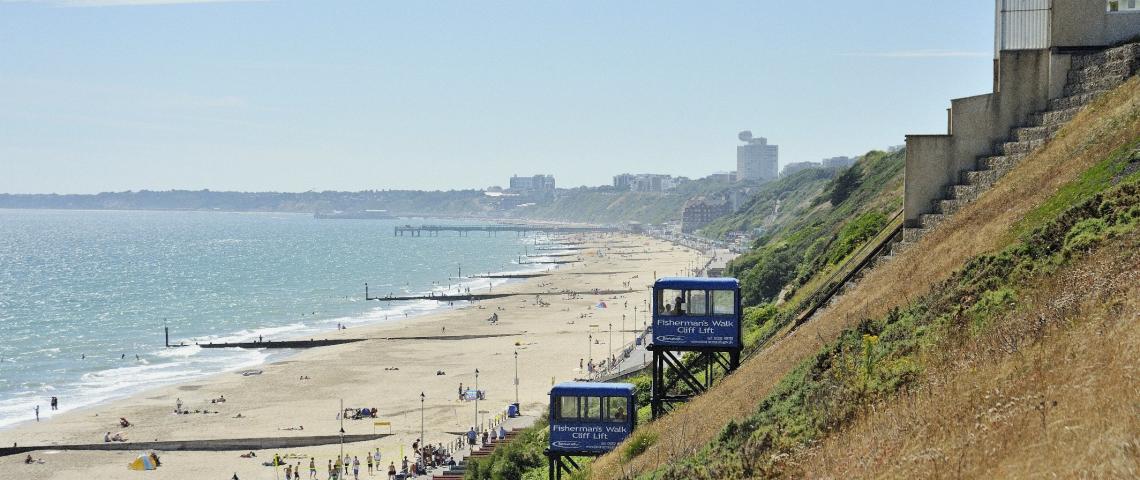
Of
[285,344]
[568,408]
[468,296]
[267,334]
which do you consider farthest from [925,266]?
[468,296]

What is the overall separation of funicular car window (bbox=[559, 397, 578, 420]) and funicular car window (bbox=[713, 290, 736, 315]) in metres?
3.35

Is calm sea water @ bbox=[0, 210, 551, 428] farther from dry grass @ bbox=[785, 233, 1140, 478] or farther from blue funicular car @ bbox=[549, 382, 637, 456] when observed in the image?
dry grass @ bbox=[785, 233, 1140, 478]

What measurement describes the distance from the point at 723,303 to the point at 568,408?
3779 millimetres

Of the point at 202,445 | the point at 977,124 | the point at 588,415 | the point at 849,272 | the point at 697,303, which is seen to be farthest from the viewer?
the point at 202,445

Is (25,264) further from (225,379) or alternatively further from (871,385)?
(871,385)

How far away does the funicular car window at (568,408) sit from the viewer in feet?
68.7

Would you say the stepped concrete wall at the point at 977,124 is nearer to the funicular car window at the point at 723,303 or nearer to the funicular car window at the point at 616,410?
the funicular car window at the point at 723,303

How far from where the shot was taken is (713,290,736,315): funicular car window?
21766 millimetres

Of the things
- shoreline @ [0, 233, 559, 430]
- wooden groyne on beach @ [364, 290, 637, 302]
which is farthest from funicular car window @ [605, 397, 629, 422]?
wooden groyne on beach @ [364, 290, 637, 302]

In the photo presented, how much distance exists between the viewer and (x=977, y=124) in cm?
2592

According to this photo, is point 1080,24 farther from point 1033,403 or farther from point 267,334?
point 267,334

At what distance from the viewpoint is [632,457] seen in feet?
61.2

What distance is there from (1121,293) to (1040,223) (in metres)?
5.22

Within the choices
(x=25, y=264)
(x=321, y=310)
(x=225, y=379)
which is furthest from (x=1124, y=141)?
(x=25, y=264)
